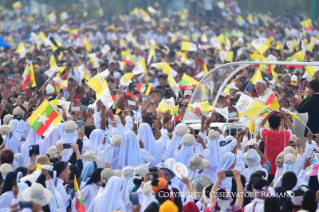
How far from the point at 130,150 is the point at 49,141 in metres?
1.54

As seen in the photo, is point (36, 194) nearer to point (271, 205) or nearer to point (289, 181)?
point (271, 205)

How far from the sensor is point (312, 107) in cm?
981

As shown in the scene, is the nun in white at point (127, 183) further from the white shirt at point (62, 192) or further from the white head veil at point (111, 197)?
the white shirt at point (62, 192)

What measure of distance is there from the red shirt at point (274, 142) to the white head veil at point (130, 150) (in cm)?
162

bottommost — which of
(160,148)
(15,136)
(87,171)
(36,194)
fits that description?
(160,148)

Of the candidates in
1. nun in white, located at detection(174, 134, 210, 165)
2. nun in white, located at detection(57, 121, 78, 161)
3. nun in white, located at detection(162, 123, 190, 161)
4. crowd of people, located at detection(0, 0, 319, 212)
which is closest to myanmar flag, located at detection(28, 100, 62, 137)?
crowd of people, located at detection(0, 0, 319, 212)

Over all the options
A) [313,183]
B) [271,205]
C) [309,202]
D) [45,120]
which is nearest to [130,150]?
[45,120]

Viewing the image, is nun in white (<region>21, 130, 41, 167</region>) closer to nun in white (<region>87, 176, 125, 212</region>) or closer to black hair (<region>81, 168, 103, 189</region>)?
black hair (<region>81, 168, 103, 189</region>)

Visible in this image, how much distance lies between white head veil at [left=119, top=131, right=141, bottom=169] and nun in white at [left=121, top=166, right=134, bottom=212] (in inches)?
55.6

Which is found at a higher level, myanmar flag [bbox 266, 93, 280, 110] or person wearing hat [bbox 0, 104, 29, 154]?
myanmar flag [bbox 266, 93, 280, 110]

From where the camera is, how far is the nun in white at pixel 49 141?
406 inches

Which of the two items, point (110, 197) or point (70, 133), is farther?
point (70, 133)

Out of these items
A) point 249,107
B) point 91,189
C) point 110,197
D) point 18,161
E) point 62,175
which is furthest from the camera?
point 249,107

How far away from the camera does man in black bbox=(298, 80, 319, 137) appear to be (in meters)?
9.82
